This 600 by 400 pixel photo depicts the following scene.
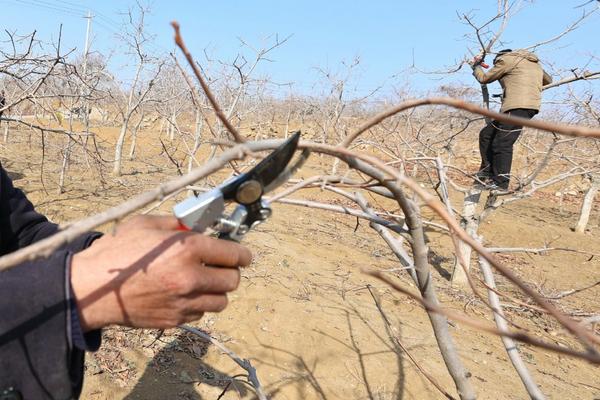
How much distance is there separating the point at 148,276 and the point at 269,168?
26 centimetres

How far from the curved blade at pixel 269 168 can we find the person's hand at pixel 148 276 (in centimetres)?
9

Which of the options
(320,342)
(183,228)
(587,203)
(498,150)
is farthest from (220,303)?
(587,203)

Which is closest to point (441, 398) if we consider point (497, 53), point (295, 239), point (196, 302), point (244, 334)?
point (244, 334)

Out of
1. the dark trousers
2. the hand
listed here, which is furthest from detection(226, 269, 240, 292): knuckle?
the dark trousers

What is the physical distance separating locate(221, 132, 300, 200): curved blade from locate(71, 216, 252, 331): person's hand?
0.29ft

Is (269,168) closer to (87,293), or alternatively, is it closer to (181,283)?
(181,283)

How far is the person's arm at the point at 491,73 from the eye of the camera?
345 centimetres

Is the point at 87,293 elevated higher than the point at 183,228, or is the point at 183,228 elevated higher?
the point at 183,228

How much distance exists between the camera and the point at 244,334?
11.8ft

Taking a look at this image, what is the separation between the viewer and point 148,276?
2.13 feet

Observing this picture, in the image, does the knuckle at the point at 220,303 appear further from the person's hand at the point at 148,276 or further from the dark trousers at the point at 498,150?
the dark trousers at the point at 498,150

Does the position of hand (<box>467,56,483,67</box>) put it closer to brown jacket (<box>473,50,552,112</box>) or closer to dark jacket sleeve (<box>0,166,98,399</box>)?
brown jacket (<box>473,50,552,112</box>)

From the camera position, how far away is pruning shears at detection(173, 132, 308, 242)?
2.12 ft

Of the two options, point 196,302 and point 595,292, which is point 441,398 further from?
point 595,292
